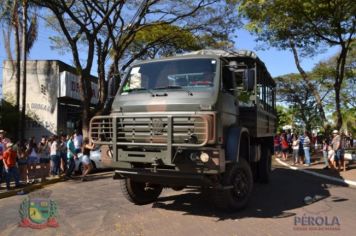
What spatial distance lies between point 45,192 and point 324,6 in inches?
542

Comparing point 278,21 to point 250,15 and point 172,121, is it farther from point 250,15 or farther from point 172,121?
point 172,121

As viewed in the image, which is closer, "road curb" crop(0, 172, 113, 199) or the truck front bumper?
the truck front bumper

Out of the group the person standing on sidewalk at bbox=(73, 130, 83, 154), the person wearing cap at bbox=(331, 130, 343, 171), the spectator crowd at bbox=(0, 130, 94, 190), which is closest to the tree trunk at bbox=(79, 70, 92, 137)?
the person standing on sidewalk at bbox=(73, 130, 83, 154)

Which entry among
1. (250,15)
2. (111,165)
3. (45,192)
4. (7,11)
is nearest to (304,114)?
(250,15)

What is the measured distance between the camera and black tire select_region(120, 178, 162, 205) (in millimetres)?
9531

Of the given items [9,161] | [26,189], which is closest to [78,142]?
[26,189]

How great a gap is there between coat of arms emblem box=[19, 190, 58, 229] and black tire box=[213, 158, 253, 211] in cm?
295

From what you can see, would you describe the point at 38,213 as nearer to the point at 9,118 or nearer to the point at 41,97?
the point at 9,118

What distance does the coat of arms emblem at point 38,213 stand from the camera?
852cm

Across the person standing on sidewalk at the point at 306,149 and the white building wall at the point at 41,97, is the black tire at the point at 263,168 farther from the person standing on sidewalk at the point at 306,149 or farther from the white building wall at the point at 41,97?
the white building wall at the point at 41,97

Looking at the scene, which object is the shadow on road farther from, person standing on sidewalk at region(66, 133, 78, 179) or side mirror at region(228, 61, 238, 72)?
person standing on sidewalk at region(66, 133, 78, 179)

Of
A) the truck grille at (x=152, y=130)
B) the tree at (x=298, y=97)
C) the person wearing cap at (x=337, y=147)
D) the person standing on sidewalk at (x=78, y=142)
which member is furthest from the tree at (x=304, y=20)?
the tree at (x=298, y=97)

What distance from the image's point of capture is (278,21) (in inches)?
853

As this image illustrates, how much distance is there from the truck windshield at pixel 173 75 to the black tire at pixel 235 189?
5.26ft
